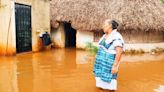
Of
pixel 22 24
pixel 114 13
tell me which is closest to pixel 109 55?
pixel 22 24

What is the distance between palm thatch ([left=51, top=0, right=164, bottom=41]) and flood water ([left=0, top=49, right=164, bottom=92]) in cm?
333

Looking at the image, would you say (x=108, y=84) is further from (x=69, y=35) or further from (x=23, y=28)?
(x=69, y=35)

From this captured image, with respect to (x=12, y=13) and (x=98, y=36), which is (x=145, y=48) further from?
(x=12, y=13)

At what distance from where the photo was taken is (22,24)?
484 inches

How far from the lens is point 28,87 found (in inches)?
268

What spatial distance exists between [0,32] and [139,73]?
609cm

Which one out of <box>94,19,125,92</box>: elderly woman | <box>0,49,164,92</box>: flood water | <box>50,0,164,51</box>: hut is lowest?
<box>0,49,164,92</box>: flood water

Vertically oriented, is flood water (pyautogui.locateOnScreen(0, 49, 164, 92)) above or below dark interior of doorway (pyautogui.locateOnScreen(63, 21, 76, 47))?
below

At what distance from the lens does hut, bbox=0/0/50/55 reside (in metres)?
11.3

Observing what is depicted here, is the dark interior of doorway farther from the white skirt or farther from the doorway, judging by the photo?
the white skirt

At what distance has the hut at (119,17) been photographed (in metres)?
13.8

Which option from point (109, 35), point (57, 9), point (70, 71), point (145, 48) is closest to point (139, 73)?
point (70, 71)

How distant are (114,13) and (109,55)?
28.6 feet

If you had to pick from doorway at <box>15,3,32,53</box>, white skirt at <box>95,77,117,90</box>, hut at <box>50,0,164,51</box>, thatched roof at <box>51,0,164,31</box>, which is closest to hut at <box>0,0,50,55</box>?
doorway at <box>15,3,32,53</box>
